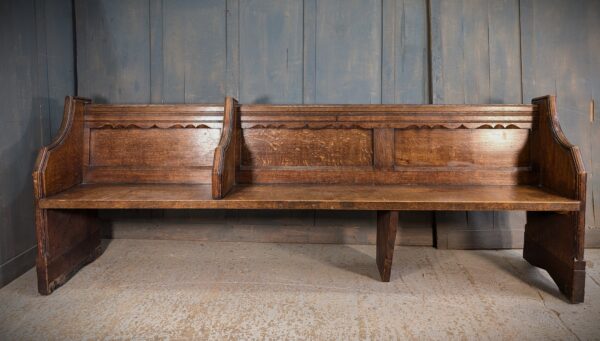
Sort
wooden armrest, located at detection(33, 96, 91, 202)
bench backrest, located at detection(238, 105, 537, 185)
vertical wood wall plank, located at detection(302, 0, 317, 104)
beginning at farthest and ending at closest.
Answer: vertical wood wall plank, located at detection(302, 0, 317, 104)
bench backrest, located at detection(238, 105, 537, 185)
wooden armrest, located at detection(33, 96, 91, 202)

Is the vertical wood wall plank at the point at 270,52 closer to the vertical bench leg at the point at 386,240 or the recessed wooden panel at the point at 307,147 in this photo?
the recessed wooden panel at the point at 307,147

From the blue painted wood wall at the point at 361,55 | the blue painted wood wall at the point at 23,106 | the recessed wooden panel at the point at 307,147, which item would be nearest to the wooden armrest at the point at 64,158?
the blue painted wood wall at the point at 23,106

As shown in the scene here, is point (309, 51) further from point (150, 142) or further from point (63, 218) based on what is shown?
point (63, 218)

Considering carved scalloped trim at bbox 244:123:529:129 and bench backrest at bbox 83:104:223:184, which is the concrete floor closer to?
bench backrest at bbox 83:104:223:184

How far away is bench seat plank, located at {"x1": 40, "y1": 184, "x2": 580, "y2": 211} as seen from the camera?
1.67 metres

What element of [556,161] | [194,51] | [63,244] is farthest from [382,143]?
[63,244]

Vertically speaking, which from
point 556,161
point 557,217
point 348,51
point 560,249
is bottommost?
point 560,249

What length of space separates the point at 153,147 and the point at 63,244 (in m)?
0.69

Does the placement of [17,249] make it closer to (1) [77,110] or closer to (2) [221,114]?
(1) [77,110]

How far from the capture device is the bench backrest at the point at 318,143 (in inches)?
84.7

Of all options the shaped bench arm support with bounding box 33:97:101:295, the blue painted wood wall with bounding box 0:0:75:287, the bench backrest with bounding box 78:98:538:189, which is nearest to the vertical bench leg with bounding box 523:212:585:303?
the bench backrest with bounding box 78:98:538:189

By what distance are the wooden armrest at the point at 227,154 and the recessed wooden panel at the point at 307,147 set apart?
3.9 inches

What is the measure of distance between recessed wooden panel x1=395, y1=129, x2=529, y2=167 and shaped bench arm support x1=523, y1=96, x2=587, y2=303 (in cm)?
9

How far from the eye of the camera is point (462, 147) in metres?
2.18
